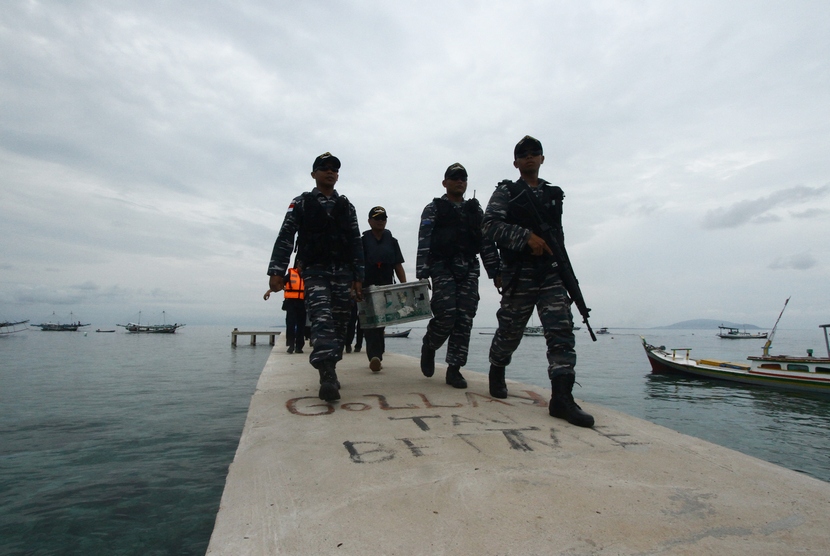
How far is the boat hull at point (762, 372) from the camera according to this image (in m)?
12.9

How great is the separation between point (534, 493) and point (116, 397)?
22.3ft

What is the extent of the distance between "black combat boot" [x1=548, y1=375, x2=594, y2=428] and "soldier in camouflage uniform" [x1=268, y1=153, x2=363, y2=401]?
1656 mm

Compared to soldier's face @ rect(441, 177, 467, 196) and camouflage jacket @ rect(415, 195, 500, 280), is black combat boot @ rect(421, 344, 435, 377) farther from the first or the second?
soldier's face @ rect(441, 177, 467, 196)

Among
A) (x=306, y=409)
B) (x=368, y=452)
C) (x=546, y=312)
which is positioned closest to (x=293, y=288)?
(x=306, y=409)

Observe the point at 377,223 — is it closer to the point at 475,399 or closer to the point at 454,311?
the point at 454,311

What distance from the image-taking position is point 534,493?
5.62ft

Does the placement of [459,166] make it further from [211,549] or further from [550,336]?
[211,549]

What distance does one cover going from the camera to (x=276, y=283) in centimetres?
347

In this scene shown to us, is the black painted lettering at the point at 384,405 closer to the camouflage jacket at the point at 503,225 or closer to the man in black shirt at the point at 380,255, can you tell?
the camouflage jacket at the point at 503,225

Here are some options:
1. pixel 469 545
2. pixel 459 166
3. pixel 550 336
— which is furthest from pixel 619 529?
pixel 459 166

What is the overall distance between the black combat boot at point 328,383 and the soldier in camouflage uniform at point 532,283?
135 centimetres

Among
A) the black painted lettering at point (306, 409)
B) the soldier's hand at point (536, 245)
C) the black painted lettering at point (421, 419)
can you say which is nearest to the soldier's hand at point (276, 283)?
the black painted lettering at point (306, 409)

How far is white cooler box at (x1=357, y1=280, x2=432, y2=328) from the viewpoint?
4234mm

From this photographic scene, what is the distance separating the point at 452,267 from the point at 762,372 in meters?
15.9
